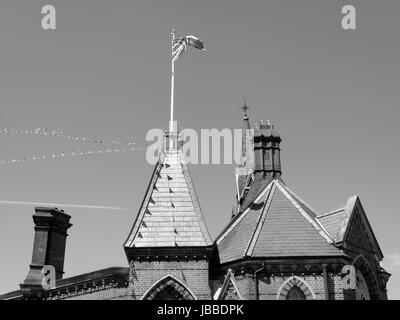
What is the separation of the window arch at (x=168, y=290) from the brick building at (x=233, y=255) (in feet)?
0.14

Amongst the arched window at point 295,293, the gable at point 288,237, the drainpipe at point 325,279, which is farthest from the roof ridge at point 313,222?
the arched window at point 295,293

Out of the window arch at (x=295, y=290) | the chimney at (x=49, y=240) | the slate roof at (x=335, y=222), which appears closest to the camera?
the window arch at (x=295, y=290)

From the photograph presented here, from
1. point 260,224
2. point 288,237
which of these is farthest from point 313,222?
point 260,224

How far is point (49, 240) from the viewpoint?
92.7 ft

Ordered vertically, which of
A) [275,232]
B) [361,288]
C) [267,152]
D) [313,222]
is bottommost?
[361,288]

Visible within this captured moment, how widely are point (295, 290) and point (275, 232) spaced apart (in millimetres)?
2987

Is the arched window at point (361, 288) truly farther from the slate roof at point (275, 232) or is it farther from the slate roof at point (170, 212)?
the slate roof at point (170, 212)

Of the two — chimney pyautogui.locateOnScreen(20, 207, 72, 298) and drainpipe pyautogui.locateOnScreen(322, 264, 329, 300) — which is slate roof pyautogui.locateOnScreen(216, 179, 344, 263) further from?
chimney pyautogui.locateOnScreen(20, 207, 72, 298)

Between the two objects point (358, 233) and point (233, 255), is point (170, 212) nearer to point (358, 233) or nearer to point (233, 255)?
point (233, 255)

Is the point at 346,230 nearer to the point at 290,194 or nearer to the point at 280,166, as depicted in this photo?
the point at 290,194

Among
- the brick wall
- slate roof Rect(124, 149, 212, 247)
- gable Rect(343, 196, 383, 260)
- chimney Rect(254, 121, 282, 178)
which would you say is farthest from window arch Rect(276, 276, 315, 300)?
chimney Rect(254, 121, 282, 178)

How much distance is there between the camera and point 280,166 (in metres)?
32.2

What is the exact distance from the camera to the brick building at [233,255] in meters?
21.9
